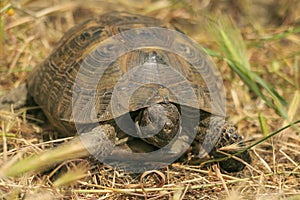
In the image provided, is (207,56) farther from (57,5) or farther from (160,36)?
(57,5)

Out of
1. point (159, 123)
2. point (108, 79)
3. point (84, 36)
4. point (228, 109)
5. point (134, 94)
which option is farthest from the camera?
point (228, 109)

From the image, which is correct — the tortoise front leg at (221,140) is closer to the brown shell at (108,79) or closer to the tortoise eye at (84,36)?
the brown shell at (108,79)

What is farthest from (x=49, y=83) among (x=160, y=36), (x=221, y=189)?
(x=221, y=189)

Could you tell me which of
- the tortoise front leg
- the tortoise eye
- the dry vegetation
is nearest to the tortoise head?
the dry vegetation

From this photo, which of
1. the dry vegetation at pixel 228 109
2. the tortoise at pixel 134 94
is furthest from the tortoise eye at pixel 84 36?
the dry vegetation at pixel 228 109

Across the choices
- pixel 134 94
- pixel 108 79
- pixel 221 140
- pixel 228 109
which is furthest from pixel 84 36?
pixel 228 109

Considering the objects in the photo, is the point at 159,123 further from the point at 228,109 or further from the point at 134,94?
the point at 228,109

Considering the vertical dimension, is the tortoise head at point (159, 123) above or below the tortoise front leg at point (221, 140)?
above
